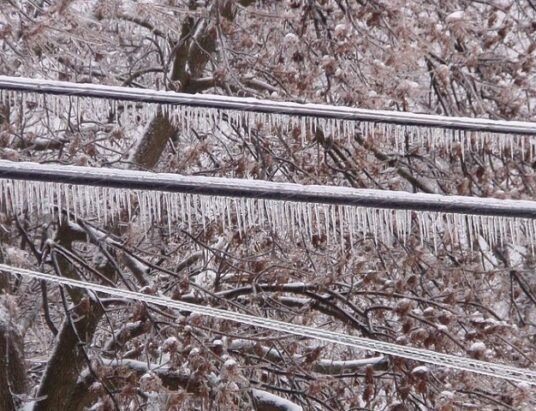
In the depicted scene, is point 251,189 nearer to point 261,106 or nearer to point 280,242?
point 261,106

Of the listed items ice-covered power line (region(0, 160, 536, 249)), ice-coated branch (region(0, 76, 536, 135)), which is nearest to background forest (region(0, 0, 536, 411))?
ice-coated branch (region(0, 76, 536, 135))

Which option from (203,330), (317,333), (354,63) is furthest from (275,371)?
(317,333)

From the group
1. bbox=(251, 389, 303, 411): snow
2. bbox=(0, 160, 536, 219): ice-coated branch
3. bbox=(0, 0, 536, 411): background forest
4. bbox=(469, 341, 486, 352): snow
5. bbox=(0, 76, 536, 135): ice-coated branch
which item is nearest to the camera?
bbox=(0, 160, 536, 219): ice-coated branch

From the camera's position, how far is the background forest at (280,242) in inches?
204

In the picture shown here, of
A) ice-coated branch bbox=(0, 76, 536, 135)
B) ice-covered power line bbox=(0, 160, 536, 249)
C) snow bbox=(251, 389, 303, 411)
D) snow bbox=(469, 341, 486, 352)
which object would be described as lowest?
snow bbox=(251, 389, 303, 411)

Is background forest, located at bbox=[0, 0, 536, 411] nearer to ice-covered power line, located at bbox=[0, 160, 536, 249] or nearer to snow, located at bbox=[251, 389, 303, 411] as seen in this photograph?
snow, located at bbox=[251, 389, 303, 411]

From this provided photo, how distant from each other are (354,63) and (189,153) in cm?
134

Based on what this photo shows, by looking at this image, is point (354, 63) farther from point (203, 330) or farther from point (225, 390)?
point (225, 390)

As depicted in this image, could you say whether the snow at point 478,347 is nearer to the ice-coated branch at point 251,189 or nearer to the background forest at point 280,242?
the background forest at point 280,242

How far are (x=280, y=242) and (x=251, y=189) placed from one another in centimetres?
380

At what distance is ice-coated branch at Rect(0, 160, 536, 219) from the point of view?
2277mm

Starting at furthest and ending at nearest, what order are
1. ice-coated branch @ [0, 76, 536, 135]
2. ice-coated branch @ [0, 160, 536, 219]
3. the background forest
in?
the background forest, ice-coated branch @ [0, 76, 536, 135], ice-coated branch @ [0, 160, 536, 219]

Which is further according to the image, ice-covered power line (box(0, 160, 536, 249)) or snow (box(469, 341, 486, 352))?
snow (box(469, 341, 486, 352))

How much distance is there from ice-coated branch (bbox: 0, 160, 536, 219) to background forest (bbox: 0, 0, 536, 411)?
7.84 feet
